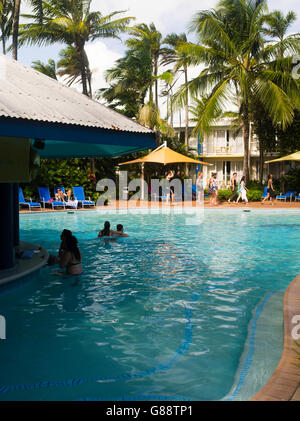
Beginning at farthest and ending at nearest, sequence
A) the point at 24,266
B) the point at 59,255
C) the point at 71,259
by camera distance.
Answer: the point at 59,255
the point at 71,259
the point at 24,266

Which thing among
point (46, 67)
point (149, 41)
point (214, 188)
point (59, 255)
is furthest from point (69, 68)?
point (59, 255)

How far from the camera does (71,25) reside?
24.2m

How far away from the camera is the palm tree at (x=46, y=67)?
3575 cm

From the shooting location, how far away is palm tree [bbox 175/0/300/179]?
2338 cm

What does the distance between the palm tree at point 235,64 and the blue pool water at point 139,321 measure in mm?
14208

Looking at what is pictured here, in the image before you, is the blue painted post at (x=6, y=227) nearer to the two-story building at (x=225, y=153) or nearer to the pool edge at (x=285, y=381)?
the pool edge at (x=285, y=381)

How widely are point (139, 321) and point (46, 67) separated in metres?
35.8

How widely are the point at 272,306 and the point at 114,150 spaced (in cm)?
553

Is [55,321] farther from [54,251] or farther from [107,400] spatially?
[54,251]

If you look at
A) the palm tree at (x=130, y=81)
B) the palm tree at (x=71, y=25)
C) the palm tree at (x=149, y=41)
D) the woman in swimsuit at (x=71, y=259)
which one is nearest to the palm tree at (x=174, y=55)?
the palm tree at (x=149, y=41)

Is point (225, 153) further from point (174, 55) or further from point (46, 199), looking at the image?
point (46, 199)

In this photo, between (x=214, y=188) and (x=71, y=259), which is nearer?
(x=71, y=259)

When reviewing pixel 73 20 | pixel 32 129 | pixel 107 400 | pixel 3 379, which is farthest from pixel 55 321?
pixel 73 20

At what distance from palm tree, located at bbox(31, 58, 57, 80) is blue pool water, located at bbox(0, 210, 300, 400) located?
28.4 metres
